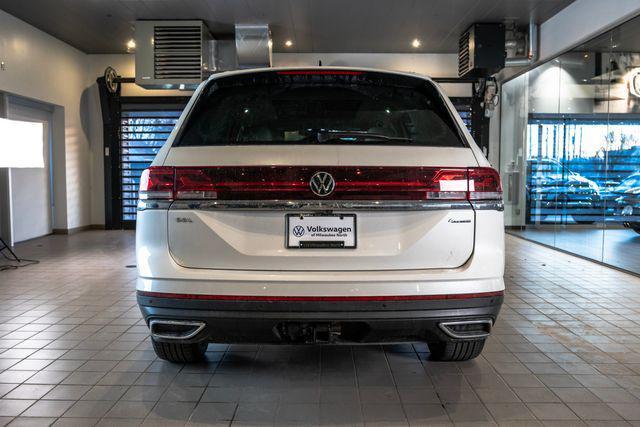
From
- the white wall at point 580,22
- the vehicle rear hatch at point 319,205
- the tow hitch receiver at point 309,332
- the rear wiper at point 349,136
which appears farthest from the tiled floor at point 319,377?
the white wall at point 580,22

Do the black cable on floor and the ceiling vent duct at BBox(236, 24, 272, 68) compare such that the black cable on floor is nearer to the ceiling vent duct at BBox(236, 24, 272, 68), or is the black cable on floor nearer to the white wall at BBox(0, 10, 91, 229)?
the white wall at BBox(0, 10, 91, 229)

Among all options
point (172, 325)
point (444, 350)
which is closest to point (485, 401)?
point (444, 350)

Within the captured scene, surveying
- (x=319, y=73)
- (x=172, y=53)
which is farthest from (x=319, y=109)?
(x=172, y=53)

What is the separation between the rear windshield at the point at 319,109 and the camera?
2701 millimetres

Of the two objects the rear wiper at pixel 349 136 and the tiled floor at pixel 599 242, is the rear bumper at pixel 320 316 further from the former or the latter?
the tiled floor at pixel 599 242

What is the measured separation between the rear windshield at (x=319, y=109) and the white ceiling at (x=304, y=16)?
17.8 ft

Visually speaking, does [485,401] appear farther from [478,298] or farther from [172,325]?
[172,325]

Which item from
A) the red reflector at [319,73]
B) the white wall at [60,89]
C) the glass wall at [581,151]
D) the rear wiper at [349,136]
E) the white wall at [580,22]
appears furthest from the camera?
the white wall at [60,89]

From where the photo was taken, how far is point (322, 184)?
239cm

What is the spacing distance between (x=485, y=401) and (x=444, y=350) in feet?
1.64

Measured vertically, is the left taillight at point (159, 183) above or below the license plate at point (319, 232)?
above

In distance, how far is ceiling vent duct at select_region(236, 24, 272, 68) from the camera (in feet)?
29.7

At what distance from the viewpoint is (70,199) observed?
10.6 meters

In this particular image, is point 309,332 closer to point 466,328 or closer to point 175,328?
point 175,328
